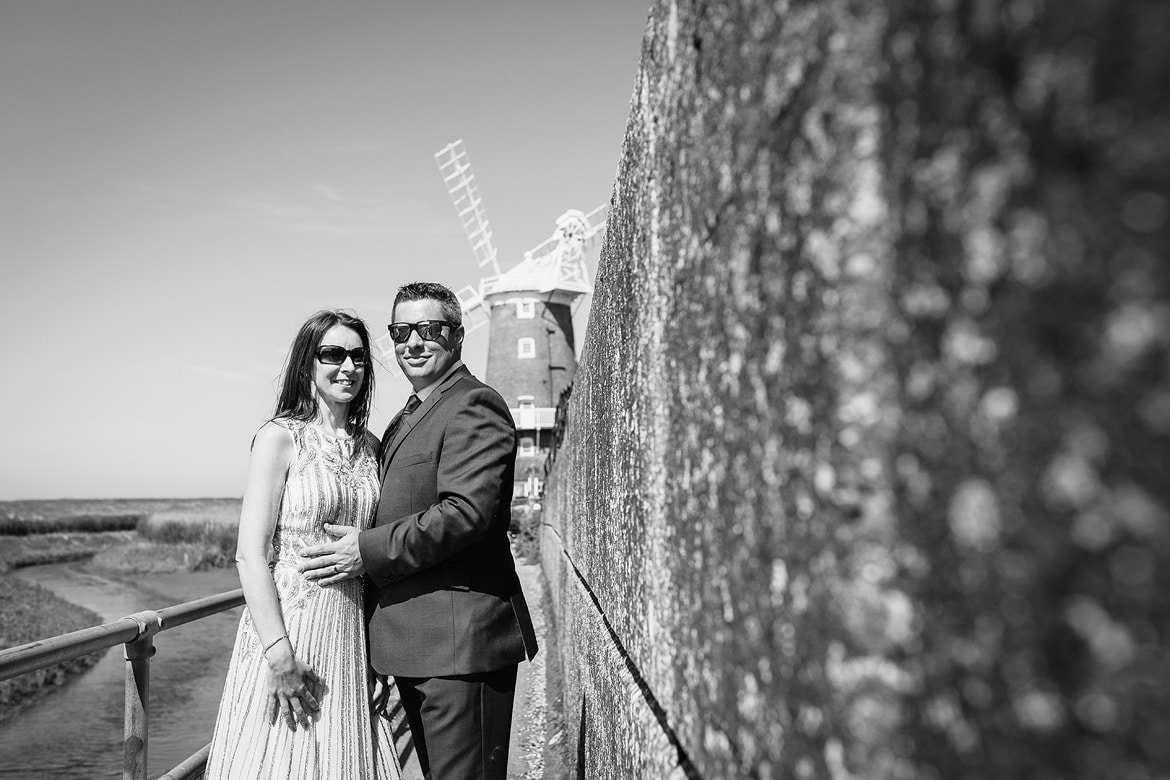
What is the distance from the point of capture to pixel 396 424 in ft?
11.9

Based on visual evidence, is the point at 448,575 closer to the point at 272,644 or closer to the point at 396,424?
the point at 272,644

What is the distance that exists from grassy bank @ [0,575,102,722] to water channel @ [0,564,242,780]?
244mm

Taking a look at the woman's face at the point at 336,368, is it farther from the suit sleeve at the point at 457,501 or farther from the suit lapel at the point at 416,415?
the suit sleeve at the point at 457,501

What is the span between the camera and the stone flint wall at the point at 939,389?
393 mm

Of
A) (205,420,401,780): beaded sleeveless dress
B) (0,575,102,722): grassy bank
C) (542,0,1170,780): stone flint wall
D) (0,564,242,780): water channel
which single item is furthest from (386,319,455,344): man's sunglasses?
(0,575,102,722): grassy bank

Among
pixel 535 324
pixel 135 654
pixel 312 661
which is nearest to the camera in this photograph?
pixel 312 661

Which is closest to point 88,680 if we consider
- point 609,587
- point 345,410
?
point 345,410

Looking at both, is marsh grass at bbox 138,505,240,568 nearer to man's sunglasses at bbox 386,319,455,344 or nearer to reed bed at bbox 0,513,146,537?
reed bed at bbox 0,513,146,537

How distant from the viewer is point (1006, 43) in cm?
45

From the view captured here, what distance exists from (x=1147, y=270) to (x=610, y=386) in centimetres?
191

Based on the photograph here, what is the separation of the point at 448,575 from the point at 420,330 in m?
0.95

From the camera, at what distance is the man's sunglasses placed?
3471mm

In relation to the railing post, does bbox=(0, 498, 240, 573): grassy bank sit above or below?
above

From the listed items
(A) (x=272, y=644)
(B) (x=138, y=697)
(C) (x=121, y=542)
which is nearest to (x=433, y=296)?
(A) (x=272, y=644)
